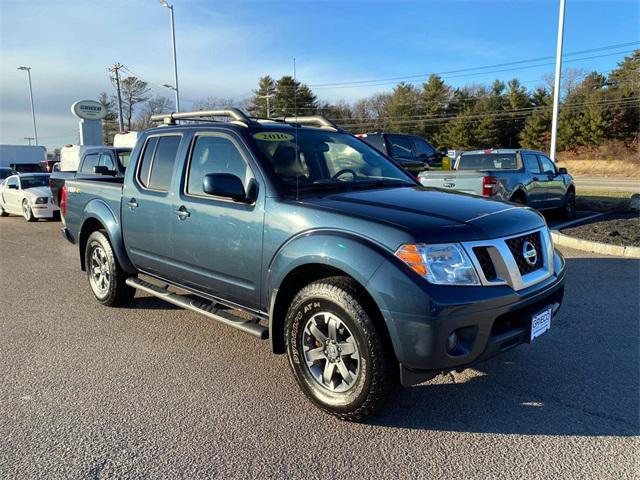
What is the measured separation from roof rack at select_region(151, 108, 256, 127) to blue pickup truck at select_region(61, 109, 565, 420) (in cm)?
2

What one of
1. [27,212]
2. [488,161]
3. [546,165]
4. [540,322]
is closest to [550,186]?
[546,165]

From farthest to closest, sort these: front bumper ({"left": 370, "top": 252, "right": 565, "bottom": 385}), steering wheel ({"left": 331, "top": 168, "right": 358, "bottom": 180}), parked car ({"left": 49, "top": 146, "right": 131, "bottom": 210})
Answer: parked car ({"left": 49, "top": 146, "right": 131, "bottom": 210}), steering wheel ({"left": 331, "top": 168, "right": 358, "bottom": 180}), front bumper ({"left": 370, "top": 252, "right": 565, "bottom": 385})

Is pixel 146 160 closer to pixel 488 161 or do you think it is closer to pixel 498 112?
pixel 488 161

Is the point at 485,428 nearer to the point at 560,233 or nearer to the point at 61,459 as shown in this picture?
the point at 61,459

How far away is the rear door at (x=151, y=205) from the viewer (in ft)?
14.8

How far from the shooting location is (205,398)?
349 cm

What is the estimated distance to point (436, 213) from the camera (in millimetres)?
3180

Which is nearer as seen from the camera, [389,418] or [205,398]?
[389,418]

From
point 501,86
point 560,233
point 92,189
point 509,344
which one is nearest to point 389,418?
point 509,344

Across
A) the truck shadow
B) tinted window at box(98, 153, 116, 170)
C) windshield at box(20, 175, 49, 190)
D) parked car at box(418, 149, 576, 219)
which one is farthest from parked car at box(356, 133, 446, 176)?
windshield at box(20, 175, 49, 190)

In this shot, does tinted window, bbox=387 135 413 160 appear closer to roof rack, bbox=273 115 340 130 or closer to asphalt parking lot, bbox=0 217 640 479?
roof rack, bbox=273 115 340 130

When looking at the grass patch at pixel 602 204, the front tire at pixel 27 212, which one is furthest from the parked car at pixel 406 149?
the front tire at pixel 27 212

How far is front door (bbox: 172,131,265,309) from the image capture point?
366 centimetres

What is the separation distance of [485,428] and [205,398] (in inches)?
74.6
